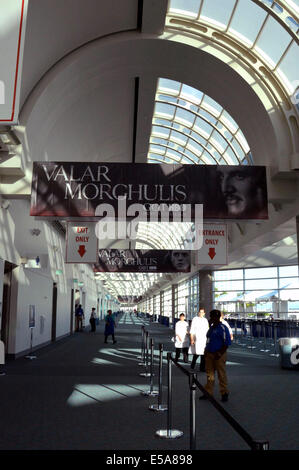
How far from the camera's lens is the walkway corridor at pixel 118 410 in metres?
5.69

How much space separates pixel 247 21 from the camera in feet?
40.8

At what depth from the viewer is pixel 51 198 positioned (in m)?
10.9

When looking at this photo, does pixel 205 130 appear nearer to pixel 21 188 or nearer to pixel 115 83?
pixel 115 83

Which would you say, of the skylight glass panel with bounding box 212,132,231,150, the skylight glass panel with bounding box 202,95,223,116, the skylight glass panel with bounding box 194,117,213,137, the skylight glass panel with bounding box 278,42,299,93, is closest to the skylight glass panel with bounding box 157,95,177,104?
the skylight glass panel with bounding box 202,95,223,116

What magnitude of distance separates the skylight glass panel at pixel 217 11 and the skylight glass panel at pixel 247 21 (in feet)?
0.76

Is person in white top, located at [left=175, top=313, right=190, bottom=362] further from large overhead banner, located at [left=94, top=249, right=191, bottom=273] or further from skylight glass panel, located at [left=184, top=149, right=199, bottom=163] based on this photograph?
skylight glass panel, located at [left=184, top=149, right=199, bottom=163]

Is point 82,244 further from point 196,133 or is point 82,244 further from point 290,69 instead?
point 196,133

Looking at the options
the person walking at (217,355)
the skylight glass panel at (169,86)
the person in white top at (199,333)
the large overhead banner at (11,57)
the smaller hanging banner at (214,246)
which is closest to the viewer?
the large overhead banner at (11,57)

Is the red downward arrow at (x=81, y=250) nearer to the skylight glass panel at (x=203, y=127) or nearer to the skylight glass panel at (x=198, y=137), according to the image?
the skylight glass panel at (x=203, y=127)

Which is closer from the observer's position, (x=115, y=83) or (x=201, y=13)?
(x=201, y=13)

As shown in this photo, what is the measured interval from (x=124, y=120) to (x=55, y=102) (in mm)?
6625

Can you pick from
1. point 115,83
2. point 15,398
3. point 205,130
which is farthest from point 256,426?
point 205,130

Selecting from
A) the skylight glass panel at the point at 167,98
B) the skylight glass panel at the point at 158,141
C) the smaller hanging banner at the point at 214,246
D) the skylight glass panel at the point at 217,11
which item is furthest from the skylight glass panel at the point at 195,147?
the smaller hanging banner at the point at 214,246

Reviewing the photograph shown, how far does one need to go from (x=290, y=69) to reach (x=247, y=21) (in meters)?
1.93
